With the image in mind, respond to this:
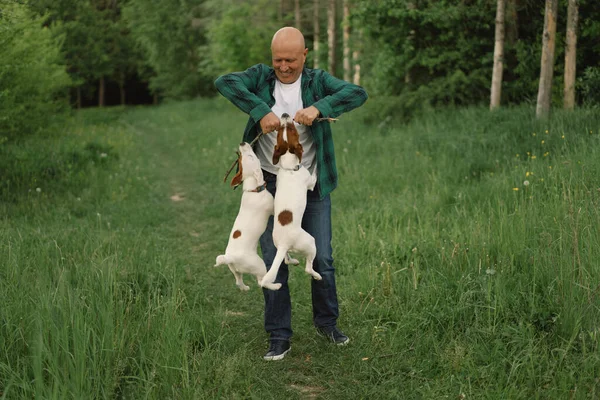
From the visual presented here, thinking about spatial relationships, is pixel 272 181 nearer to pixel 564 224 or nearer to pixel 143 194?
pixel 564 224

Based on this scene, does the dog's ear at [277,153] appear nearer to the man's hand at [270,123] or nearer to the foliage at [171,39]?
the man's hand at [270,123]

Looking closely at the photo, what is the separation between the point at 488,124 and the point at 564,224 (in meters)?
4.91

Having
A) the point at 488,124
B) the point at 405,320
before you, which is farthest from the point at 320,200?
the point at 488,124

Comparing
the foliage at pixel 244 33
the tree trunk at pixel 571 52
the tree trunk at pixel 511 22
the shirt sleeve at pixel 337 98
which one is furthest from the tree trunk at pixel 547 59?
the foliage at pixel 244 33

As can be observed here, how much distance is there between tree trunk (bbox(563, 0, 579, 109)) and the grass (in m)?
1.41

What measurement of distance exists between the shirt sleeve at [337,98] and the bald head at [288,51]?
231mm

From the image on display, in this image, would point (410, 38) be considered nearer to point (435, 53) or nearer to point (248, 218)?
point (435, 53)

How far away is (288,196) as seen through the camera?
11.1 ft

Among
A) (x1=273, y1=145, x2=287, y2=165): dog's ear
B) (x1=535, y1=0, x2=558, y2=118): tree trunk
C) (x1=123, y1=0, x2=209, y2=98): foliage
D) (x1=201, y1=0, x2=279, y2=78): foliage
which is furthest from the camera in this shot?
(x1=123, y1=0, x2=209, y2=98): foliage

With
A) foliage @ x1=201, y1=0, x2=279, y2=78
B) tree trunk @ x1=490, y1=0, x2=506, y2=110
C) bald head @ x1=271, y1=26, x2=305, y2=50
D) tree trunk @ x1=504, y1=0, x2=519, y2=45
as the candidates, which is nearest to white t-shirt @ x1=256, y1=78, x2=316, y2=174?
bald head @ x1=271, y1=26, x2=305, y2=50

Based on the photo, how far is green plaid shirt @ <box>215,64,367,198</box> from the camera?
11.7 ft

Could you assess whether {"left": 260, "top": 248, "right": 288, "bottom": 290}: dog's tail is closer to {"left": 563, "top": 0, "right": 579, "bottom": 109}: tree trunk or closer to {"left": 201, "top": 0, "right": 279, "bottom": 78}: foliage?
{"left": 563, "top": 0, "right": 579, "bottom": 109}: tree trunk

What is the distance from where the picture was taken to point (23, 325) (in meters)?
3.42

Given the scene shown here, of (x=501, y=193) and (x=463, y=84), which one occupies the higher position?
(x=463, y=84)
